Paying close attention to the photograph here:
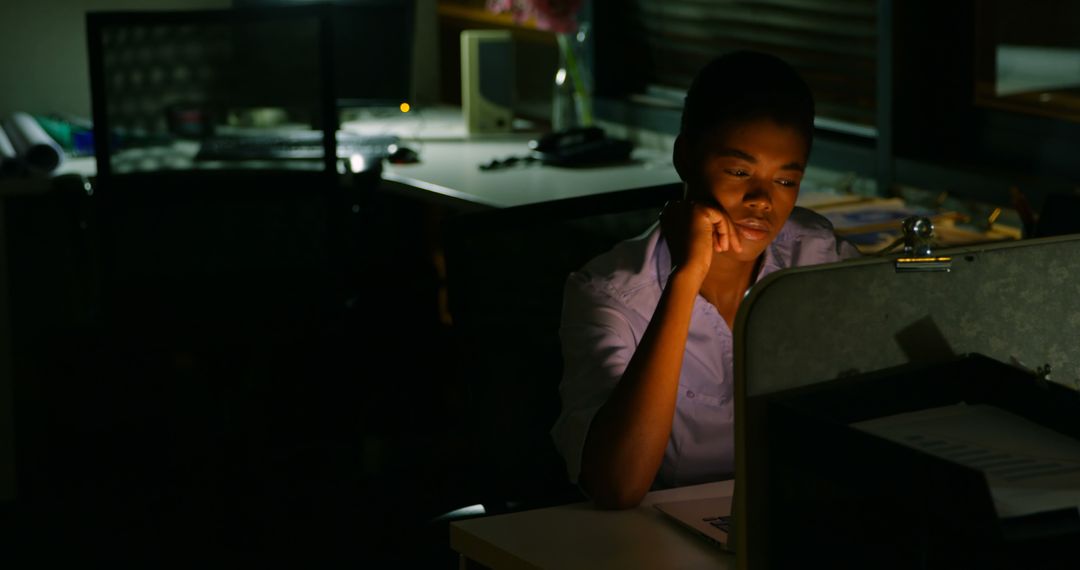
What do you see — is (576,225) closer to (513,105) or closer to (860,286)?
(860,286)

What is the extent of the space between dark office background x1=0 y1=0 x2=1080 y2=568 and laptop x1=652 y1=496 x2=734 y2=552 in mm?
1093

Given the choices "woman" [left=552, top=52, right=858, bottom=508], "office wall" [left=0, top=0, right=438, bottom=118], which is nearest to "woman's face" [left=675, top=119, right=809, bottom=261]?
"woman" [left=552, top=52, right=858, bottom=508]

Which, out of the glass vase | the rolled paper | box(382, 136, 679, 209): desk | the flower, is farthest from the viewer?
the glass vase

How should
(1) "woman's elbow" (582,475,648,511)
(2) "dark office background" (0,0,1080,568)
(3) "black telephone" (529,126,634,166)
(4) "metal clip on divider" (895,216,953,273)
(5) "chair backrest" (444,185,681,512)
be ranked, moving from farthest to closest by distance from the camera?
(3) "black telephone" (529,126,634,166) < (2) "dark office background" (0,0,1080,568) < (5) "chair backrest" (444,185,681,512) < (1) "woman's elbow" (582,475,648,511) < (4) "metal clip on divider" (895,216,953,273)

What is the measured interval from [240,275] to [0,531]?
83 cm

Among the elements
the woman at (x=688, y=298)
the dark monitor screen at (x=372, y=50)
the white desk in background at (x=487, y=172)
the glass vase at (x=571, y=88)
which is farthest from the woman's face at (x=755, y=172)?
the dark monitor screen at (x=372, y=50)

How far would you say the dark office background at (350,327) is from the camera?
294cm

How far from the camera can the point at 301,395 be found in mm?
3863

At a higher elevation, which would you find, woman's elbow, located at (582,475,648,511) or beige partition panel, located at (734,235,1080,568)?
beige partition panel, located at (734,235,1080,568)

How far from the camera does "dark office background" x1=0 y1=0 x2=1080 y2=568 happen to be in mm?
2938

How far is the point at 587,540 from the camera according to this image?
1.35m

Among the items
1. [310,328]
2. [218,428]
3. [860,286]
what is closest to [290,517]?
[218,428]

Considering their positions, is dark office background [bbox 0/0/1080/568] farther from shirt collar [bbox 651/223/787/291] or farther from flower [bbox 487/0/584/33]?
shirt collar [bbox 651/223/787/291]

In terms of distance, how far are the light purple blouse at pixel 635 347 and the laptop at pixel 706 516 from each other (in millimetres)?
151
